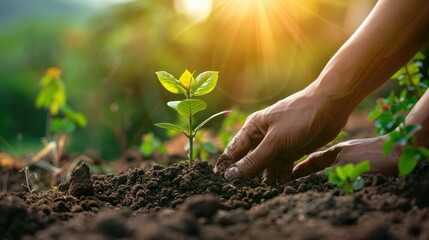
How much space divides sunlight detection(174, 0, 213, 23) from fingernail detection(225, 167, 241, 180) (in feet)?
16.9

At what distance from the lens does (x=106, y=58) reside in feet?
25.2

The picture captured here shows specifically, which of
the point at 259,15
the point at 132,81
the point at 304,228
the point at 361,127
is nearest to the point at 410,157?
the point at 304,228

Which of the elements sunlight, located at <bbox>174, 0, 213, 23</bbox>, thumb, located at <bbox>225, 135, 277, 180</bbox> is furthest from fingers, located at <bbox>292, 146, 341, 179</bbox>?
sunlight, located at <bbox>174, 0, 213, 23</bbox>

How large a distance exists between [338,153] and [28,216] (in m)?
1.48

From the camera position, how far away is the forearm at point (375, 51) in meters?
2.52

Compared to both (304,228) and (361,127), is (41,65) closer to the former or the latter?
(361,127)

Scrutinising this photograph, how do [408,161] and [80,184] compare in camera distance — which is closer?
[408,161]

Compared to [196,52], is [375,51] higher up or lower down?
lower down

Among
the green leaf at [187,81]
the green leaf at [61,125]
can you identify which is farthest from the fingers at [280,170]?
the green leaf at [61,125]

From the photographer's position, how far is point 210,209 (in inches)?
66.2

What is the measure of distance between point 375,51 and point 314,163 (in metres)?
0.64

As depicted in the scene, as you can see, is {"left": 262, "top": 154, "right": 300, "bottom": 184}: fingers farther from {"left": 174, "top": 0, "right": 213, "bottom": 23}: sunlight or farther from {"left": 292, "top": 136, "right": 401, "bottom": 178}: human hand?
{"left": 174, "top": 0, "right": 213, "bottom": 23}: sunlight

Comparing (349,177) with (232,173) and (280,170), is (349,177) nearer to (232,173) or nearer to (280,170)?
(232,173)

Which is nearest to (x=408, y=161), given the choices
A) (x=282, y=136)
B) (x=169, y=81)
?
(x=282, y=136)
